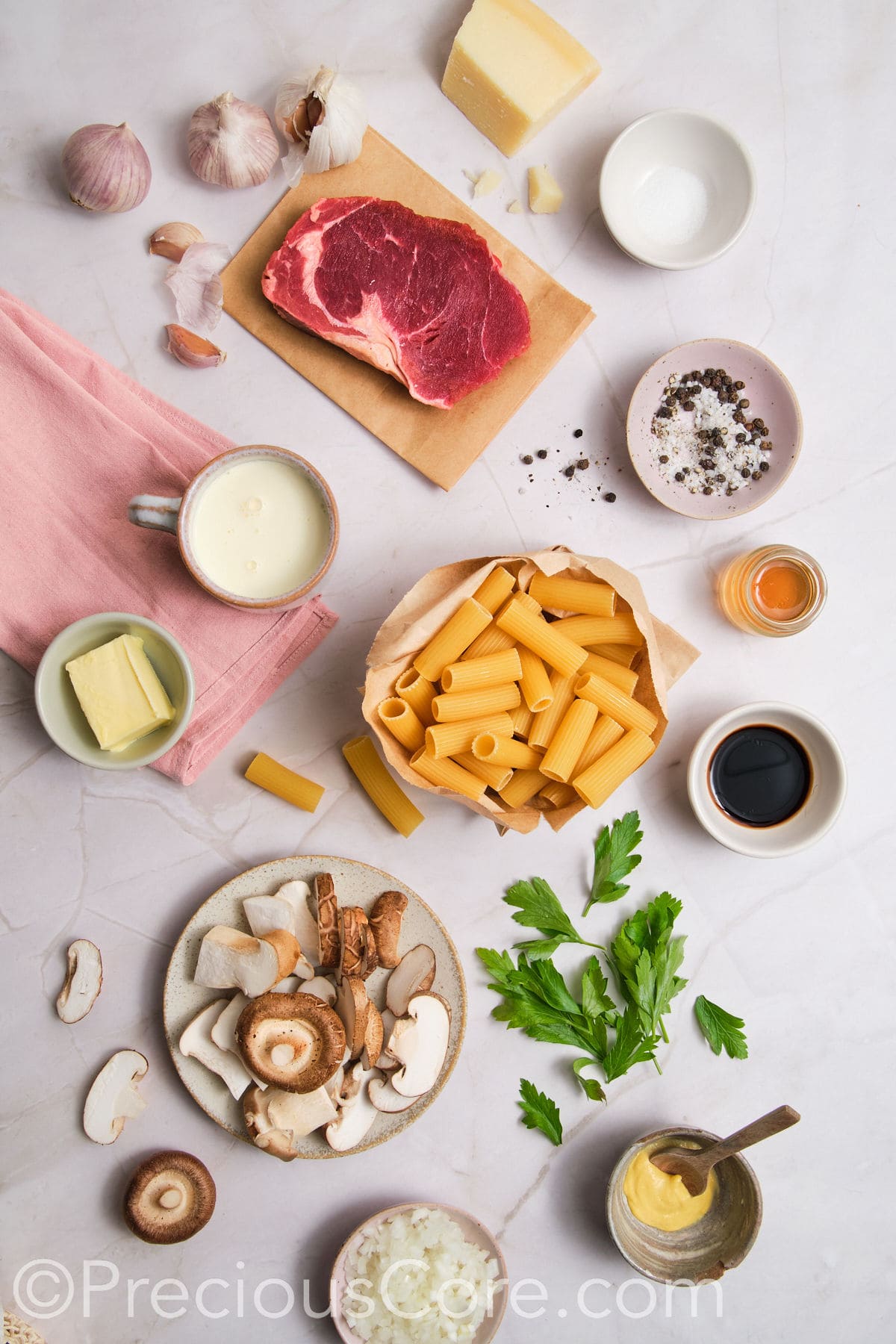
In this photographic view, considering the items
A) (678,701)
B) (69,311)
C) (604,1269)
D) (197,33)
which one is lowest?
(604,1269)

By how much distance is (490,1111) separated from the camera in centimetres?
203

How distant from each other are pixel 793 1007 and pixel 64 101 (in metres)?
2.61

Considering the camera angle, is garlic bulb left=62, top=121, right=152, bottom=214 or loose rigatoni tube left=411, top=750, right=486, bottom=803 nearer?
loose rigatoni tube left=411, top=750, right=486, bottom=803

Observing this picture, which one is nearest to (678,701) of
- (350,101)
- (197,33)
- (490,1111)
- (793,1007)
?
(793,1007)

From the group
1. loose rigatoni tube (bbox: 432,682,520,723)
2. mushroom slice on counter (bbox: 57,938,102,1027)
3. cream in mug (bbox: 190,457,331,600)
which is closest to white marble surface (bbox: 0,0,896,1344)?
mushroom slice on counter (bbox: 57,938,102,1027)

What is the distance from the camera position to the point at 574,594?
177 cm

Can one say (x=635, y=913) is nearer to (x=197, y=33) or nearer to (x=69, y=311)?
(x=69, y=311)

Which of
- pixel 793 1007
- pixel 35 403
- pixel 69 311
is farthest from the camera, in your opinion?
pixel 793 1007

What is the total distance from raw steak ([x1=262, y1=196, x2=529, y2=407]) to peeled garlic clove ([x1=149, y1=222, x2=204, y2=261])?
Result: 186 millimetres

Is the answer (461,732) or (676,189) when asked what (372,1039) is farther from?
(676,189)

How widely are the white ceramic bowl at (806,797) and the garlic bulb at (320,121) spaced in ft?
4.79

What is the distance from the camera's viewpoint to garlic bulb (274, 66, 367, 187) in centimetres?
188

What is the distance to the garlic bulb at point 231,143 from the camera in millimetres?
1879

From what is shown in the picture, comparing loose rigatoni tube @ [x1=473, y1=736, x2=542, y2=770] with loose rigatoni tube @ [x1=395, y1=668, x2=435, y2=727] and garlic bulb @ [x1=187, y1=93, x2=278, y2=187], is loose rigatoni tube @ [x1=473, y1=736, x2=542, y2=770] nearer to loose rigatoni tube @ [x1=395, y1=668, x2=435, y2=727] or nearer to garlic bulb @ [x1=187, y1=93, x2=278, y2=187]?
loose rigatoni tube @ [x1=395, y1=668, x2=435, y2=727]
